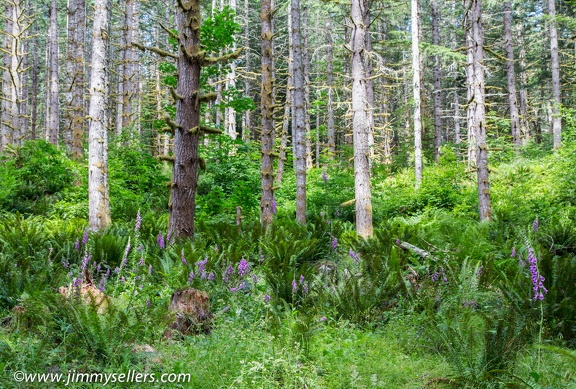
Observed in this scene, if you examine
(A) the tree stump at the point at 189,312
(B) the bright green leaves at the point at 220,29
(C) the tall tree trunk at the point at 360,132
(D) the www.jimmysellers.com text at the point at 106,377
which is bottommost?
(D) the www.jimmysellers.com text at the point at 106,377

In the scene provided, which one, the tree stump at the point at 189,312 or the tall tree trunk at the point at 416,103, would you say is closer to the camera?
the tree stump at the point at 189,312

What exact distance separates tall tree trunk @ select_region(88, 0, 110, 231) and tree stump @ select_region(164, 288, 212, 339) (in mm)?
5006

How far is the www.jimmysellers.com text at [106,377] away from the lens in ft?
9.73

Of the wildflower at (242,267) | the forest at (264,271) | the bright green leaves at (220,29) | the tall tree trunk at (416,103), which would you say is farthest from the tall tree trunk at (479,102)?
the wildflower at (242,267)

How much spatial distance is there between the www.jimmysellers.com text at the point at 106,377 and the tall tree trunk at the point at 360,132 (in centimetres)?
654

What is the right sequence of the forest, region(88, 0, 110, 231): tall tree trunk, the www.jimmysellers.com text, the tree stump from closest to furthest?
the www.jimmysellers.com text → the forest → the tree stump → region(88, 0, 110, 231): tall tree trunk

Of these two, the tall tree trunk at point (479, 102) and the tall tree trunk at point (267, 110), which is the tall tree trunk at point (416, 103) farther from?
the tall tree trunk at point (267, 110)

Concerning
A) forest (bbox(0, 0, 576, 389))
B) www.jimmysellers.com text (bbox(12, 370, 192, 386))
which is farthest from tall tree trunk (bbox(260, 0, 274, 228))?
www.jimmysellers.com text (bbox(12, 370, 192, 386))

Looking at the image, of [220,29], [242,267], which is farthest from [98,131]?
[242,267]

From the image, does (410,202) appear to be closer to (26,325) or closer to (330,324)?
(330,324)

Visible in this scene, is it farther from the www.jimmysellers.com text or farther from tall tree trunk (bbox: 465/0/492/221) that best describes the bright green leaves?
the www.jimmysellers.com text

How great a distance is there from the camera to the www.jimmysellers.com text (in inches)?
117

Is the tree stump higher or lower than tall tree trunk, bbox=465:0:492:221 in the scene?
lower

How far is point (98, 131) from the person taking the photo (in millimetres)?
9078
